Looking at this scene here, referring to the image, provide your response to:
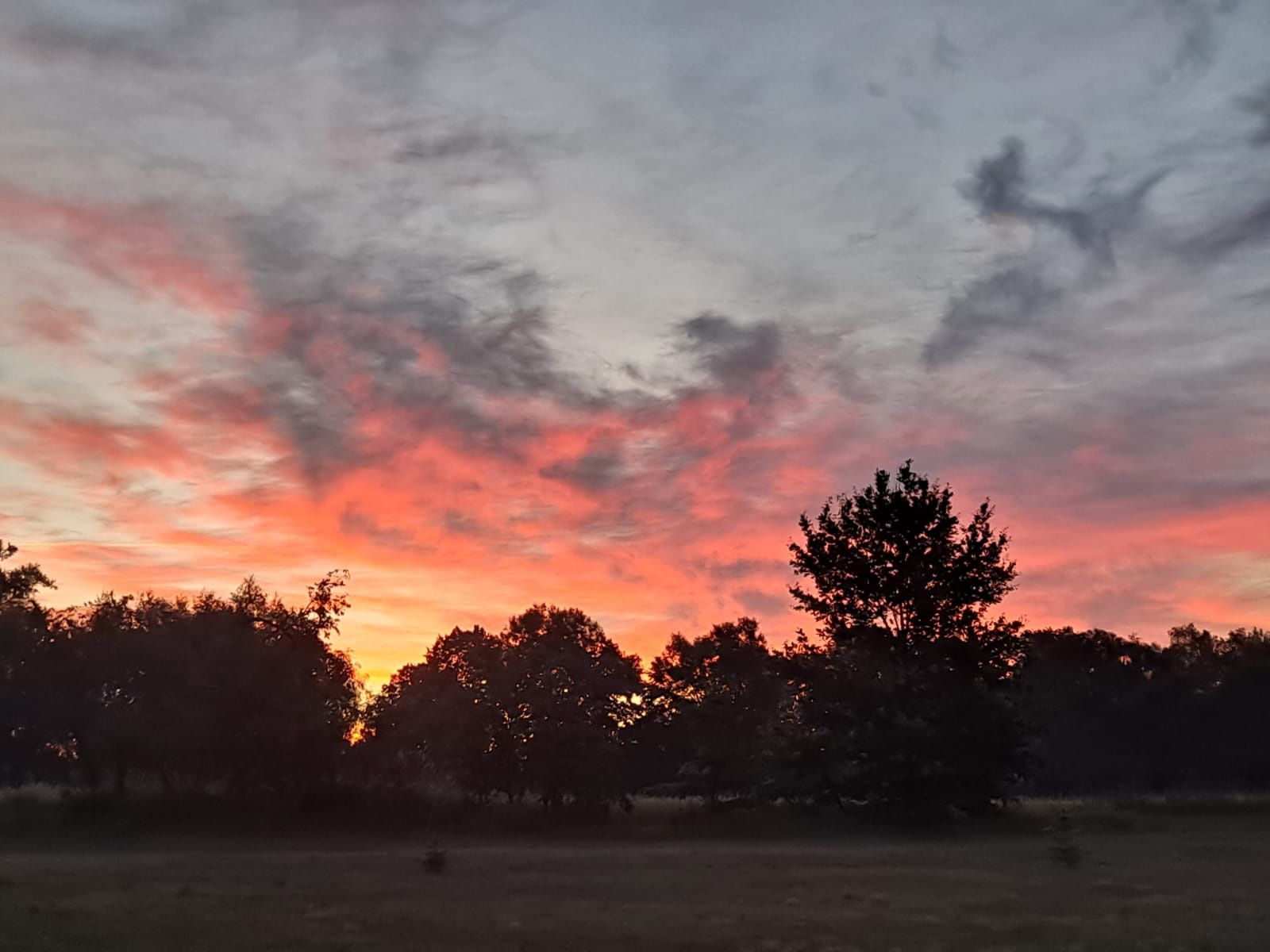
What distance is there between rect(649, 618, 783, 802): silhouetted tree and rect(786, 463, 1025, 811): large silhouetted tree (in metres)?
4.27

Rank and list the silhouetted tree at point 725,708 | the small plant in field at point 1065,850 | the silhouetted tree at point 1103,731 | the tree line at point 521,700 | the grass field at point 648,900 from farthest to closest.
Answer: the silhouetted tree at point 1103,731 → the silhouetted tree at point 725,708 → the tree line at point 521,700 → the small plant in field at point 1065,850 → the grass field at point 648,900

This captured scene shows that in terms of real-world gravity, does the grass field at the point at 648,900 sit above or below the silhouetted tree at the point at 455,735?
below

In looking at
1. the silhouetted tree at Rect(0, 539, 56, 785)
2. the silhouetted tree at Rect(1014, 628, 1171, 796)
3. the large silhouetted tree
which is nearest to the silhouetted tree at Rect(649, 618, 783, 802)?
the large silhouetted tree

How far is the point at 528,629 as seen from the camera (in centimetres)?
7369

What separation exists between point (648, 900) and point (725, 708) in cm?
5128

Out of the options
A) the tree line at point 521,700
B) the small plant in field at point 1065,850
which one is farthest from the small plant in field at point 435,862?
the tree line at point 521,700

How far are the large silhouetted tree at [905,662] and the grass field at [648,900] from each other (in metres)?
12.5

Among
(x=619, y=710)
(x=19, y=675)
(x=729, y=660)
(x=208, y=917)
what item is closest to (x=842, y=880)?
(x=208, y=917)

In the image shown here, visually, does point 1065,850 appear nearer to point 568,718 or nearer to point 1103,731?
point 568,718

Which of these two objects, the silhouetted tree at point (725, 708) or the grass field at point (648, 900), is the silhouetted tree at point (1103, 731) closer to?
the silhouetted tree at point (725, 708)

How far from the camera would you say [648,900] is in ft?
76.8

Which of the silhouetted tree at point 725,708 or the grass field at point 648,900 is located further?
the silhouetted tree at point 725,708

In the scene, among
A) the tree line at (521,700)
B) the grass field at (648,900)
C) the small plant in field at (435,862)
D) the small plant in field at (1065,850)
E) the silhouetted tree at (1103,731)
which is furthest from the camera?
the silhouetted tree at (1103,731)

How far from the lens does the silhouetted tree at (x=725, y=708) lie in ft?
231
